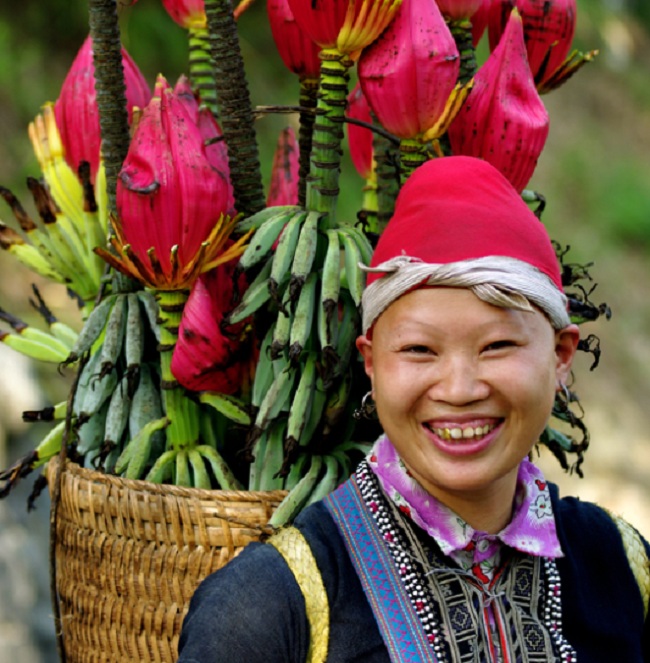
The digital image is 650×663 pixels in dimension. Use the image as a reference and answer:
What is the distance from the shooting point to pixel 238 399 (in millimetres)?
1600

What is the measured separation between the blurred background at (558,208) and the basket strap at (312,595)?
2217 millimetres

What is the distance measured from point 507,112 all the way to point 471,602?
0.64m

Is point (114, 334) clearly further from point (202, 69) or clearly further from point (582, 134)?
point (582, 134)

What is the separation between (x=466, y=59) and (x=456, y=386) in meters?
0.67

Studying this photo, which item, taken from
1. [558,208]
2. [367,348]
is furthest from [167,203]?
[558,208]

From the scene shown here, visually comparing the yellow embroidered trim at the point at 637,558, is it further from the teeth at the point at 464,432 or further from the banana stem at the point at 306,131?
the banana stem at the point at 306,131

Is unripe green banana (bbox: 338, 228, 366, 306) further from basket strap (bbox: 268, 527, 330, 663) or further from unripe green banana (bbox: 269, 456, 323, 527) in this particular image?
basket strap (bbox: 268, 527, 330, 663)

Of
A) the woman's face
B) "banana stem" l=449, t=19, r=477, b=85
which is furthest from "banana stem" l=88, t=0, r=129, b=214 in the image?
the woman's face

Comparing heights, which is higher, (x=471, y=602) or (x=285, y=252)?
(x=285, y=252)

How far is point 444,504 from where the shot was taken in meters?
1.30

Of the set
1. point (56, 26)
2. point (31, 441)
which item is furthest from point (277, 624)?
point (56, 26)

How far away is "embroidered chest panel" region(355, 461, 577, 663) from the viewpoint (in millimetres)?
1253

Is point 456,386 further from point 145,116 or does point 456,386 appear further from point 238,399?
point 145,116

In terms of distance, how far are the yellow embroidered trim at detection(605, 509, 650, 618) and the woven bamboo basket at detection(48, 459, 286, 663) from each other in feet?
1.48
